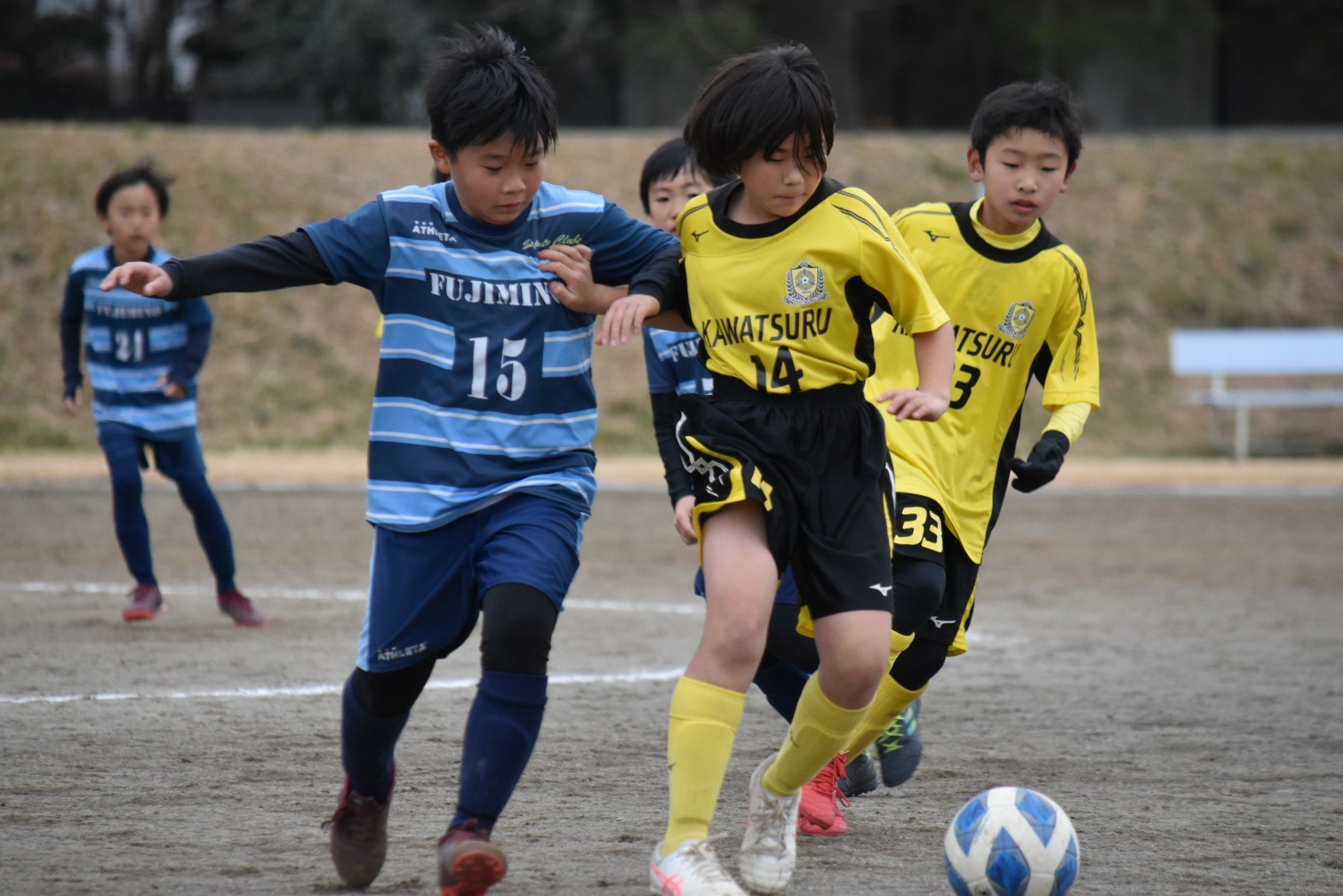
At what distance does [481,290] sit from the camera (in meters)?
3.66

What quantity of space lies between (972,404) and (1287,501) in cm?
947

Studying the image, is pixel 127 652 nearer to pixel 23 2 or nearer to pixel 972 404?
pixel 972 404

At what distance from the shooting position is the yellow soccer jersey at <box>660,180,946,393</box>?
3.68 meters

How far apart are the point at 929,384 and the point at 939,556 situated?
0.83 meters

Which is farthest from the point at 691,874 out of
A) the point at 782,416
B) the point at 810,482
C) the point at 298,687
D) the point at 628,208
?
the point at 628,208

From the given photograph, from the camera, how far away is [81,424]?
15547 millimetres

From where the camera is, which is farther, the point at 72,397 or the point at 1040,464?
the point at 72,397

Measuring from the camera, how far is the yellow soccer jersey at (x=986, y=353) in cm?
451

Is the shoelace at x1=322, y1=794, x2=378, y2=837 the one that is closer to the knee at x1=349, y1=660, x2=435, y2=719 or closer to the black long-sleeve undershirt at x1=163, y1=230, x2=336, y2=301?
the knee at x1=349, y1=660, x2=435, y2=719

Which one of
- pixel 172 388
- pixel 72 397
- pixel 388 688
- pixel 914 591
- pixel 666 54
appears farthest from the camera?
pixel 666 54

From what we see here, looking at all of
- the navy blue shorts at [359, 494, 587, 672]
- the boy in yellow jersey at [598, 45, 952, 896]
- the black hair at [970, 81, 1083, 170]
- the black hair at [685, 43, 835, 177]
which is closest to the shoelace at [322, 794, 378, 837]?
the navy blue shorts at [359, 494, 587, 672]

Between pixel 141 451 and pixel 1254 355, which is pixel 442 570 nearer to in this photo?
pixel 141 451

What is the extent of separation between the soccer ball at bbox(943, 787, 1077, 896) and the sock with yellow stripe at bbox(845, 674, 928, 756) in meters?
0.76

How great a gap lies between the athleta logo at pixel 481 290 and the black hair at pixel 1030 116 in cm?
153
